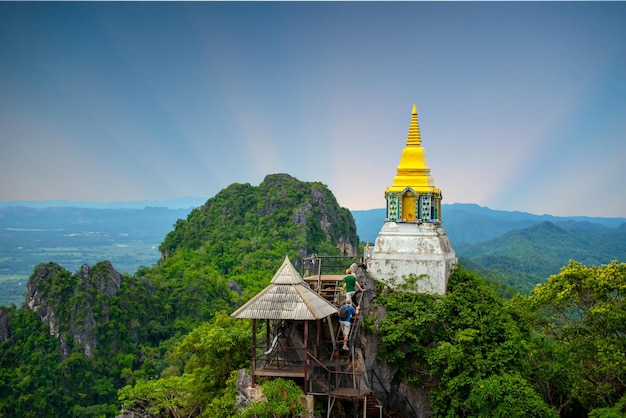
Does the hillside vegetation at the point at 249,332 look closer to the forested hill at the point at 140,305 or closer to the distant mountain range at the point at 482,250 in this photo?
the forested hill at the point at 140,305

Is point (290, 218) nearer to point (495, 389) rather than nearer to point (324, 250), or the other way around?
point (324, 250)

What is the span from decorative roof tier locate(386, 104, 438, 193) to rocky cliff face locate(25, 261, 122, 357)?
1178 inches

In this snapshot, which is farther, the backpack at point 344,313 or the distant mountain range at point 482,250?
the distant mountain range at point 482,250

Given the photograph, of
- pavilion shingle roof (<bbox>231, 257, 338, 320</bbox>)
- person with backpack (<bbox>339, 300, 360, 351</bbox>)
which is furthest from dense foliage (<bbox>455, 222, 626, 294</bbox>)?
pavilion shingle roof (<bbox>231, 257, 338, 320</bbox>)

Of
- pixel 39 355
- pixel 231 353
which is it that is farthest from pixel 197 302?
pixel 231 353

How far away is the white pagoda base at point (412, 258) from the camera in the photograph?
19500 millimetres

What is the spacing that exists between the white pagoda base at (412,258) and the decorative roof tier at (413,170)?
1201mm

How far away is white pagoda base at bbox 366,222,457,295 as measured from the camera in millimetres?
19500

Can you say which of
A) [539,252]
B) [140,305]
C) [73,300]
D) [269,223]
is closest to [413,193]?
[73,300]

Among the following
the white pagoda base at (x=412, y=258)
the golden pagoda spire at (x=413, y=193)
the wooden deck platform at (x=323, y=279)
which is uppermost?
the golden pagoda spire at (x=413, y=193)

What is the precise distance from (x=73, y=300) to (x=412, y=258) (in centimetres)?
3195

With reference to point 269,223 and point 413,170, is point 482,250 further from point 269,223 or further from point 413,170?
point 413,170

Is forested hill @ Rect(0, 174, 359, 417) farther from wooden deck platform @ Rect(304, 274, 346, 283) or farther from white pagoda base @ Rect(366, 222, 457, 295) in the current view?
white pagoda base @ Rect(366, 222, 457, 295)

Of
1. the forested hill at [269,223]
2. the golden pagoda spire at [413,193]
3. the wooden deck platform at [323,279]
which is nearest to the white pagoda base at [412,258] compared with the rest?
the golden pagoda spire at [413,193]
